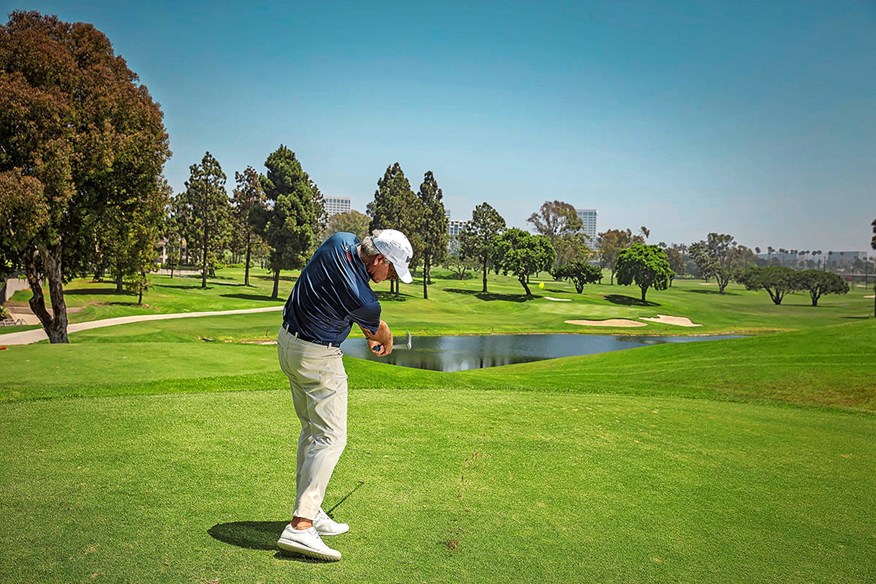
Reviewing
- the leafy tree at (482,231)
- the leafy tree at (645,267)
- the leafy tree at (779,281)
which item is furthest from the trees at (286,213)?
the leafy tree at (779,281)

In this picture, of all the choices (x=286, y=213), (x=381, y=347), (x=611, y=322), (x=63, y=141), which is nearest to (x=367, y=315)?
(x=381, y=347)

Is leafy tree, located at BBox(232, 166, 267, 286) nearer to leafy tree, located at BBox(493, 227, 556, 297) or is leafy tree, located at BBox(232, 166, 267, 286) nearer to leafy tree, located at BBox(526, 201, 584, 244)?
leafy tree, located at BBox(493, 227, 556, 297)

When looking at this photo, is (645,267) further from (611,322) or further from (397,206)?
(397,206)

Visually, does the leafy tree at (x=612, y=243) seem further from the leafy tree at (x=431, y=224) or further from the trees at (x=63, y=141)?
the trees at (x=63, y=141)

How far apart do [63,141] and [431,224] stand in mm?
55397

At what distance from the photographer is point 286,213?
58.1 metres

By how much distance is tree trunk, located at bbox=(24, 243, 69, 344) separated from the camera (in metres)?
21.0

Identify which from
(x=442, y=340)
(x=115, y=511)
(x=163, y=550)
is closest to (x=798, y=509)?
(x=163, y=550)

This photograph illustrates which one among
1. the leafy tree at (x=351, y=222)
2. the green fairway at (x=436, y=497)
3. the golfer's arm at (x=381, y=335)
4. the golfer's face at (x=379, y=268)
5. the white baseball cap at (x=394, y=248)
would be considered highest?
the leafy tree at (x=351, y=222)

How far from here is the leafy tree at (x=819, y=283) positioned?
3206 inches

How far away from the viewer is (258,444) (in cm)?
684

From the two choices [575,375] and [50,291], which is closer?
[575,375]

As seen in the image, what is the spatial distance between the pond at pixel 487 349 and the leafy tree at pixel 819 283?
4341cm

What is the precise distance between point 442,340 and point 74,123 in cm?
2822
